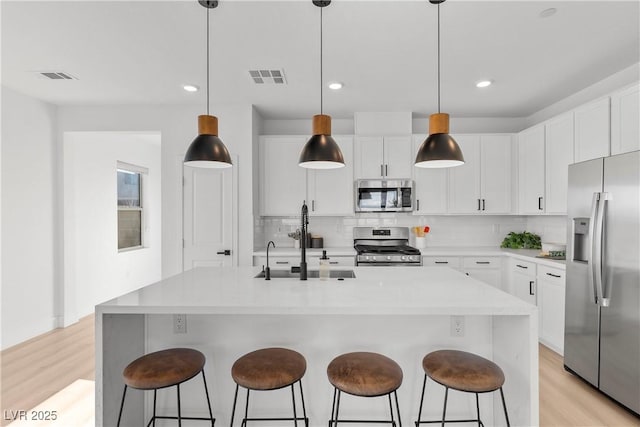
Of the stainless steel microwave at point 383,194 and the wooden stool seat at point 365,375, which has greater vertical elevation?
the stainless steel microwave at point 383,194

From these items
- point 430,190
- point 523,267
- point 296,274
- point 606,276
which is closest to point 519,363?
point 606,276

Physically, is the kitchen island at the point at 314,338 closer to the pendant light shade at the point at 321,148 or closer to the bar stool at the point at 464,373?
the bar stool at the point at 464,373

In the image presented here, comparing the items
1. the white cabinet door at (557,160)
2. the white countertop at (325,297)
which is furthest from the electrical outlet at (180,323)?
the white cabinet door at (557,160)

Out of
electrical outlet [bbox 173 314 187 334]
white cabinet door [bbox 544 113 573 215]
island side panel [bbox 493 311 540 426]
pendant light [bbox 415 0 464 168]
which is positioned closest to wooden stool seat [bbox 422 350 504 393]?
island side panel [bbox 493 311 540 426]

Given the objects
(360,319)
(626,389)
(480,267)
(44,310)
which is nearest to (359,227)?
(480,267)

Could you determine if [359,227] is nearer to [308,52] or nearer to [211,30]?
[308,52]

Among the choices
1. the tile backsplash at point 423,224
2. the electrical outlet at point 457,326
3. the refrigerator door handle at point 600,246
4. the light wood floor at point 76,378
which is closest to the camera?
the electrical outlet at point 457,326

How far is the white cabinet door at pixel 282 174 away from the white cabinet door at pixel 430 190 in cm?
151

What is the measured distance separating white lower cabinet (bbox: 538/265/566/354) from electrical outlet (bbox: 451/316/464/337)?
1.84 m

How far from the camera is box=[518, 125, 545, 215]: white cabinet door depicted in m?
3.87

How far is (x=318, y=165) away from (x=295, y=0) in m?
1.06

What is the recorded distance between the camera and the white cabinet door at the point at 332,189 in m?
4.39

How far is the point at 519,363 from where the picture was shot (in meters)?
1.70

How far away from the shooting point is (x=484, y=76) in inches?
128
